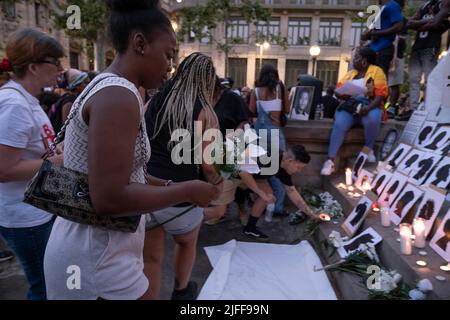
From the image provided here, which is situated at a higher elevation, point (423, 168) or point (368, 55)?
point (368, 55)

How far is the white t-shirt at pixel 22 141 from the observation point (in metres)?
1.66

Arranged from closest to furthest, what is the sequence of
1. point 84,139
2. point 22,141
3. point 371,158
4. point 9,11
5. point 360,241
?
point 84,139 < point 22,141 < point 360,241 < point 371,158 < point 9,11

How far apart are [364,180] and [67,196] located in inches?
163

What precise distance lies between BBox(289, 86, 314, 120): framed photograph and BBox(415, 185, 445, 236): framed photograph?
A: 3295mm

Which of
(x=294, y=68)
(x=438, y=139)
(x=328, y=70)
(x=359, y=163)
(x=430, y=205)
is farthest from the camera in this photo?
(x=294, y=68)

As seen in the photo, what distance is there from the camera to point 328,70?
33.1 meters

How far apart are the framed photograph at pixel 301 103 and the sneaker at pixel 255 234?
2694 millimetres

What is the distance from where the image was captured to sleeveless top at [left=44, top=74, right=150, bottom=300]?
1175 millimetres

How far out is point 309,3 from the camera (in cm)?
3291

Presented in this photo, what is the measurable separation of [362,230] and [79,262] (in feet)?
10.4

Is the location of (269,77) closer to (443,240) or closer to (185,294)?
(443,240)

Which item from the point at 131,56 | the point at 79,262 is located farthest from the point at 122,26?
the point at 79,262

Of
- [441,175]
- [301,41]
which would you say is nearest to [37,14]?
[301,41]

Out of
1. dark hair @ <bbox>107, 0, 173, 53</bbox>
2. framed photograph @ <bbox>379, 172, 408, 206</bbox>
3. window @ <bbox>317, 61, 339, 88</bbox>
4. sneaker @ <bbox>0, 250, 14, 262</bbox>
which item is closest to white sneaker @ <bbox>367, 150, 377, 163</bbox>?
framed photograph @ <bbox>379, 172, 408, 206</bbox>
